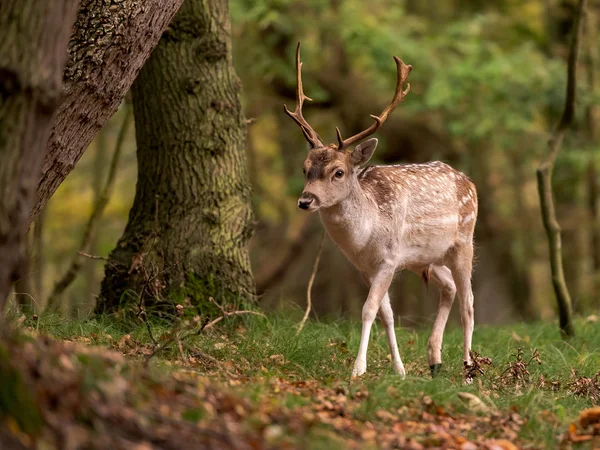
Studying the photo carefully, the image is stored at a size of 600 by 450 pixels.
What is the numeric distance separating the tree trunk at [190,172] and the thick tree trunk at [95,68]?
5.70 feet

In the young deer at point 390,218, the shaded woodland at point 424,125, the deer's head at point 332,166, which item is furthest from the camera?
the shaded woodland at point 424,125

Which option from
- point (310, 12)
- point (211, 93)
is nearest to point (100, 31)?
point (211, 93)

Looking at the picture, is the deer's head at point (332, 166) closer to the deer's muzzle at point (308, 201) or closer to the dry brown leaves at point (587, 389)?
the deer's muzzle at point (308, 201)

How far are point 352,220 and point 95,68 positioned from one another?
230cm

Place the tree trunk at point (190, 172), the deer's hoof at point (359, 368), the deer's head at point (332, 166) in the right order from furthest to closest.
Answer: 1. the tree trunk at point (190, 172)
2. the deer's head at point (332, 166)
3. the deer's hoof at point (359, 368)

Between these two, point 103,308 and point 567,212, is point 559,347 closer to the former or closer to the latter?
point 103,308

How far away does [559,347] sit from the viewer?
346 inches

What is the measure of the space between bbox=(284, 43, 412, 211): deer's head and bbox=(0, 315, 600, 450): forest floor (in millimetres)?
1110

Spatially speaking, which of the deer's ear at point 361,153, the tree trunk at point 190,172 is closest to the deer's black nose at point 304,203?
the deer's ear at point 361,153

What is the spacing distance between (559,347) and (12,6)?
20.7ft

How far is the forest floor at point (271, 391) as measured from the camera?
12.1ft

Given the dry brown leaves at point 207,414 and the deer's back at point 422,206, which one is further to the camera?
the deer's back at point 422,206

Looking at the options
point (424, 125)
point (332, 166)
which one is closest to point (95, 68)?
point (332, 166)

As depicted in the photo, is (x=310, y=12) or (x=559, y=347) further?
(x=310, y=12)
